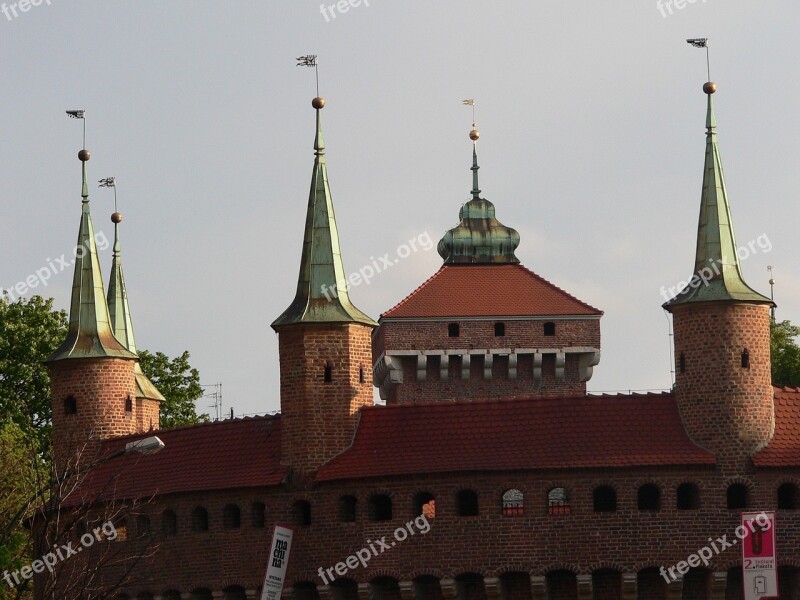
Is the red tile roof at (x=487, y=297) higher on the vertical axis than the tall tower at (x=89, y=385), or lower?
higher

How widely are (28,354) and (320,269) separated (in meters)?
26.2

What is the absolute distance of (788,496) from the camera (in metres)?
53.6

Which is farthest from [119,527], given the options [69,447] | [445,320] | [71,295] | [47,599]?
[445,320]

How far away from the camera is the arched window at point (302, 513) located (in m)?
55.4

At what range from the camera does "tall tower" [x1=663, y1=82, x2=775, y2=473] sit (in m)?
53.8

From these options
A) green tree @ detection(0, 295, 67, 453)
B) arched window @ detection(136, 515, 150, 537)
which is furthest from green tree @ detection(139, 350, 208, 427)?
arched window @ detection(136, 515, 150, 537)

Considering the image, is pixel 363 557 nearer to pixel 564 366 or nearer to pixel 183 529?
pixel 183 529

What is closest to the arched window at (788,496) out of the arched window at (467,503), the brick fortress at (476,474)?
the brick fortress at (476,474)

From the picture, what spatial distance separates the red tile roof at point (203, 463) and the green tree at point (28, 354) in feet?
67.7

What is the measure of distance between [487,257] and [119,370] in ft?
69.3

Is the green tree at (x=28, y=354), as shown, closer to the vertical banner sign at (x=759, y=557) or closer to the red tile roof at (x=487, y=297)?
the red tile roof at (x=487, y=297)

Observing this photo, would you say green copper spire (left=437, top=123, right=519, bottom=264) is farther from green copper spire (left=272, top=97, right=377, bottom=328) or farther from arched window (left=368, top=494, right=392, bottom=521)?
arched window (left=368, top=494, right=392, bottom=521)

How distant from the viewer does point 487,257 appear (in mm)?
80250

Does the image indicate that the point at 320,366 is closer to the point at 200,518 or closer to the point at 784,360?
the point at 200,518
